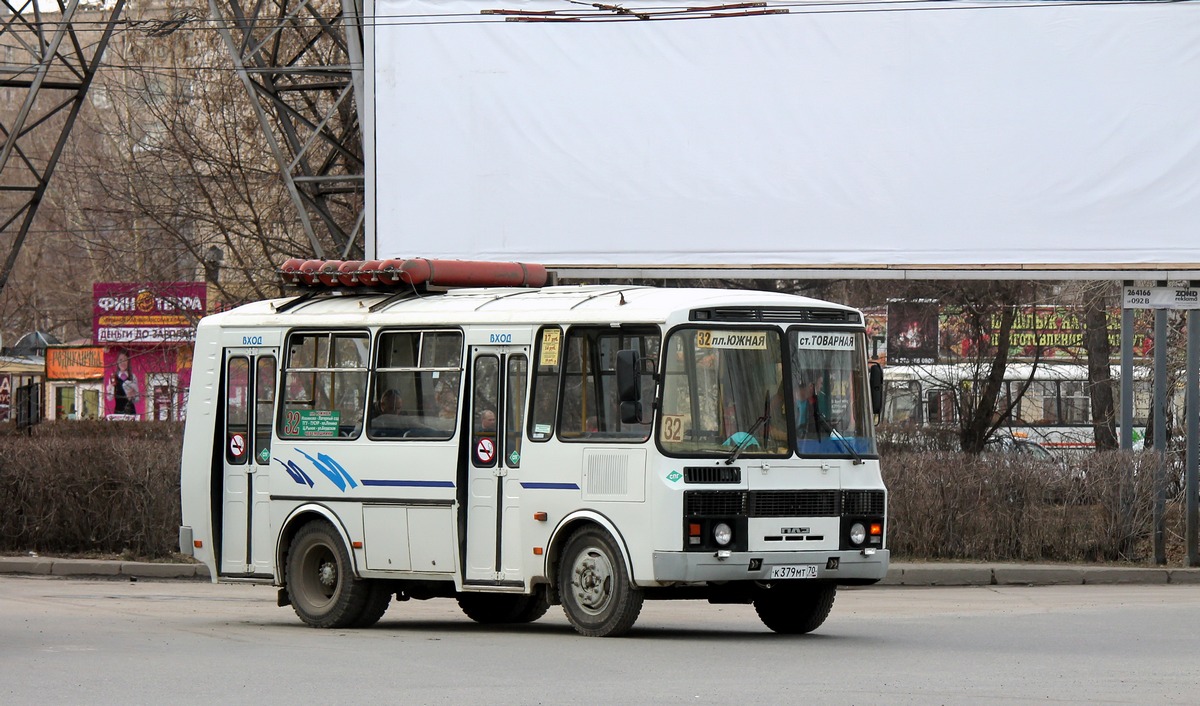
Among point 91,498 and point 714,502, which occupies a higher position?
point 714,502

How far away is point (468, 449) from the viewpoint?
1309 centimetres

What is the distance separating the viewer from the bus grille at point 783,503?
12.0 m

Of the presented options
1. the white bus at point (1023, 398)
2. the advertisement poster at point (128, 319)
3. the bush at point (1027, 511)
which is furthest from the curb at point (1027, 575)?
the advertisement poster at point (128, 319)

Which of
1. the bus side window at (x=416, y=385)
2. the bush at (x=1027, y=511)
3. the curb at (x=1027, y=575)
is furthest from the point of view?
the bush at (x=1027, y=511)

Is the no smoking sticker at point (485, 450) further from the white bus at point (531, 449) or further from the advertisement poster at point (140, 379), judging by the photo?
the advertisement poster at point (140, 379)

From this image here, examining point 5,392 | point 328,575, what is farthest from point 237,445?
point 5,392

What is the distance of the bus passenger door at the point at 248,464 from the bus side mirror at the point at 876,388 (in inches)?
191

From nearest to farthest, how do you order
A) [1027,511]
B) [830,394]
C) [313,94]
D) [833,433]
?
1. [833,433]
2. [830,394]
3. [1027,511]
4. [313,94]

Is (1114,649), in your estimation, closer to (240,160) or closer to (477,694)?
(477,694)


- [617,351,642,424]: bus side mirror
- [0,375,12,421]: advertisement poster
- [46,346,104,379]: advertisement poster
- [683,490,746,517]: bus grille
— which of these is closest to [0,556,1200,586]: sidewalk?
[683,490,746,517]: bus grille

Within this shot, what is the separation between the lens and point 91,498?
20.9 metres

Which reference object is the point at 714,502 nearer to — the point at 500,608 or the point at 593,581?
the point at 593,581

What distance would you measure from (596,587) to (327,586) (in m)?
2.71

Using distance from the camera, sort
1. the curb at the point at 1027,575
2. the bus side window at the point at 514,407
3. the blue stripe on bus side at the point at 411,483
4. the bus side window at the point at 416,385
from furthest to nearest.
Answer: the curb at the point at 1027,575
the bus side window at the point at 416,385
the blue stripe on bus side at the point at 411,483
the bus side window at the point at 514,407
